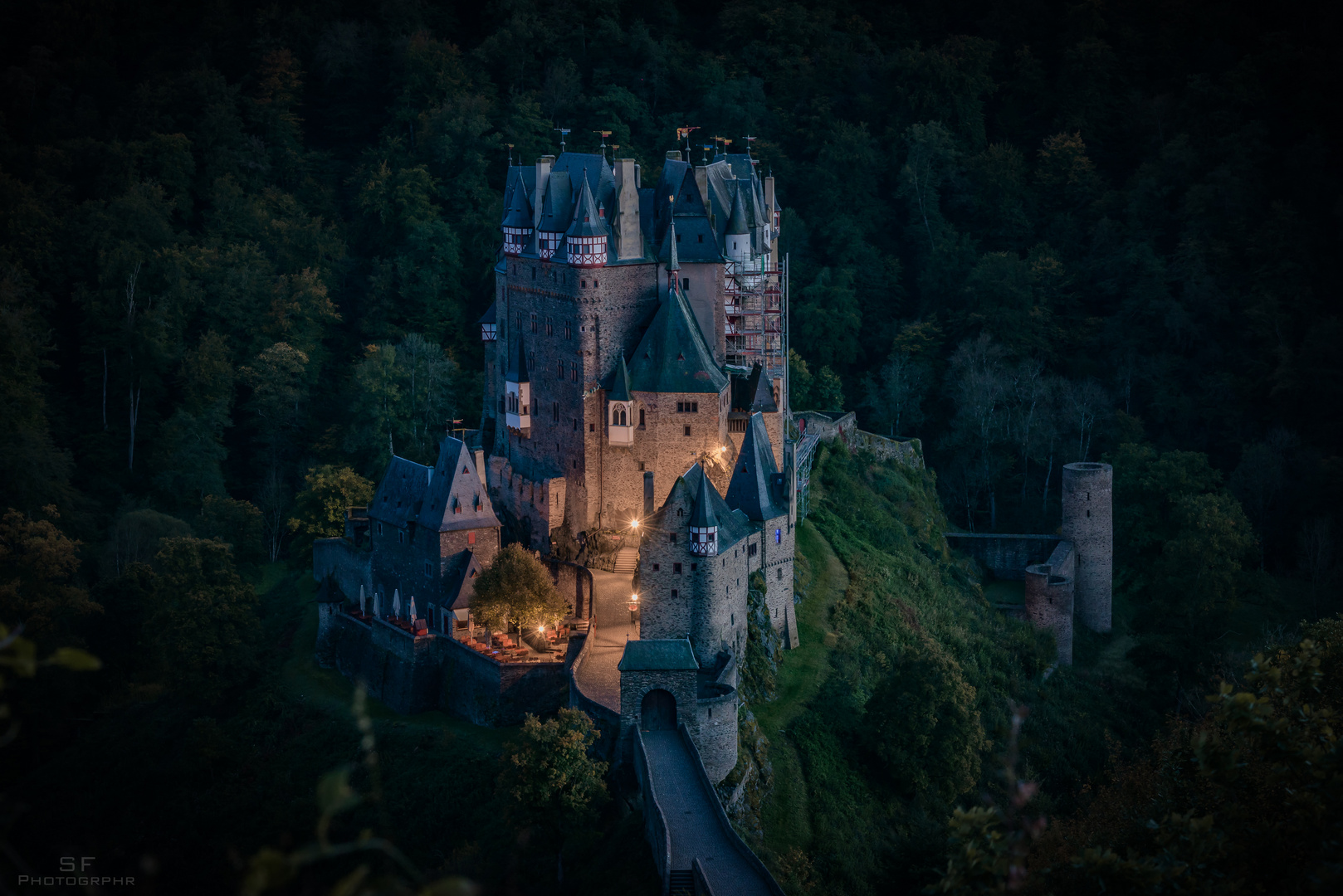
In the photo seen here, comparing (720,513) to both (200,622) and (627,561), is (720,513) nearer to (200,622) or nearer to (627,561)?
(627,561)

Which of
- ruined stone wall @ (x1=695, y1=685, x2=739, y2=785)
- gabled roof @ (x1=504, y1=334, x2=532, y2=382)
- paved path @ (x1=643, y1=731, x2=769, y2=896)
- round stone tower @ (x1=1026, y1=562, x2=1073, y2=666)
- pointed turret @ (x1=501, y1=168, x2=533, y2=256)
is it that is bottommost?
paved path @ (x1=643, y1=731, x2=769, y2=896)

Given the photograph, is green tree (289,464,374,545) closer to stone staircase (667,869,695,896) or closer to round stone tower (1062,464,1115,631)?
stone staircase (667,869,695,896)

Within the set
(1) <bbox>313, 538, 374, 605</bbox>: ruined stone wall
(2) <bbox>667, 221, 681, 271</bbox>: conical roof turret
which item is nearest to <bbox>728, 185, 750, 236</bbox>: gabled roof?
(2) <bbox>667, 221, 681, 271</bbox>: conical roof turret

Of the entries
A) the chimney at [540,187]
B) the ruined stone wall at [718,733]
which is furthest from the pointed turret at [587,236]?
the ruined stone wall at [718,733]

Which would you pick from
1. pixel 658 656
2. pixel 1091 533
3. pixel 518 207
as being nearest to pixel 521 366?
pixel 518 207

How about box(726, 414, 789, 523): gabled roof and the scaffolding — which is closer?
box(726, 414, 789, 523): gabled roof

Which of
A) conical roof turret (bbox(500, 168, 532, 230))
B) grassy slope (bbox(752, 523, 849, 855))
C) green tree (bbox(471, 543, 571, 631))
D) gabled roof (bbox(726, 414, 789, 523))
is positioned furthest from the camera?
conical roof turret (bbox(500, 168, 532, 230))

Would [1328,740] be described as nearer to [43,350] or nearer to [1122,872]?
[1122,872]
